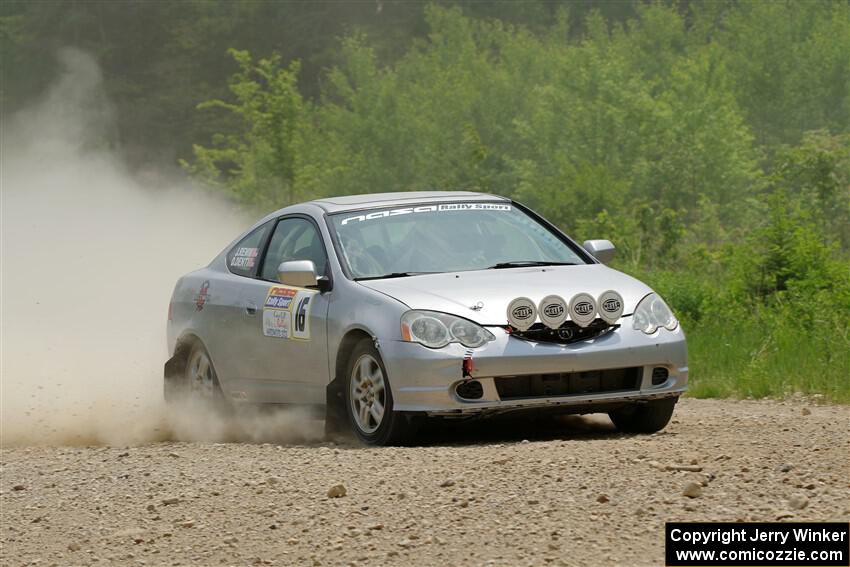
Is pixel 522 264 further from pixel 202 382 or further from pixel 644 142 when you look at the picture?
pixel 644 142

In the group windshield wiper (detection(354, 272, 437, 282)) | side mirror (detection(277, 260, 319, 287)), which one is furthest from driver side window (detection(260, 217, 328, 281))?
windshield wiper (detection(354, 272, 437, 282))

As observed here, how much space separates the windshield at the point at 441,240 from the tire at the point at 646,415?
3.57 feet

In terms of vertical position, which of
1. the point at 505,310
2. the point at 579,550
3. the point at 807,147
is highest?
the point at 807,147

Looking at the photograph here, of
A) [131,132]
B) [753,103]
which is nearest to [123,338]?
[753,103]

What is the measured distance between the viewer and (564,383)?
26.3ft

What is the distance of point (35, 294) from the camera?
2548cm

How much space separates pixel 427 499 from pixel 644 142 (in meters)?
36.6

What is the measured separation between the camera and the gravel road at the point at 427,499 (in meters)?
5.61

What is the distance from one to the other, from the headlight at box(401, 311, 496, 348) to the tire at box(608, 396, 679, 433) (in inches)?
46.1

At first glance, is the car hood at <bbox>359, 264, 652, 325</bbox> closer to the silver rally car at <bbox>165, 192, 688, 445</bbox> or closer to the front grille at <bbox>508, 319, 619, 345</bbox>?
the silver rally car at <bbox>165, 192, 688, 445</bbox>

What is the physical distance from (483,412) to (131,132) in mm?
62222

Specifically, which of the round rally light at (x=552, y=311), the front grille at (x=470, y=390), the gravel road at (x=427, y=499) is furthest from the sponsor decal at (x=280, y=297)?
the round rally light at (x=552, y=311)

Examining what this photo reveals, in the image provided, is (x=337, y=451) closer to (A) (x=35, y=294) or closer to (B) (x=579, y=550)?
(B) (x=579, y=550)

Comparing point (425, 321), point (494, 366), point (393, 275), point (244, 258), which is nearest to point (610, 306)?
point (494, 366)
